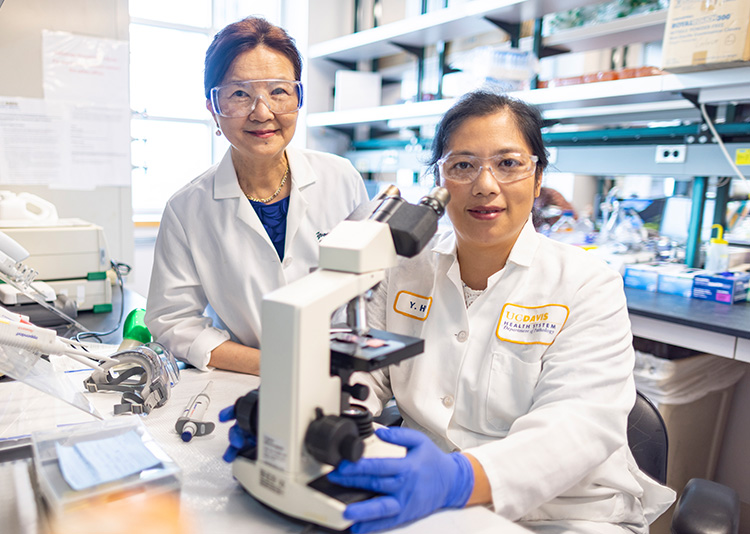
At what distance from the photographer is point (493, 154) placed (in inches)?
44.4

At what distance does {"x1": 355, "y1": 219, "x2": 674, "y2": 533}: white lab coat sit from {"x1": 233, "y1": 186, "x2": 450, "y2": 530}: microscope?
26 cm

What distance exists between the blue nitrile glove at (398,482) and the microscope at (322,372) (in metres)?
0.02

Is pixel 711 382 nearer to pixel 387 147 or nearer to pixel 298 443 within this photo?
pixel 298 443

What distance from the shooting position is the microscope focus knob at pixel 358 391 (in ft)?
2.61

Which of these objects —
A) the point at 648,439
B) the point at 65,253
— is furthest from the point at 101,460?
the point at 65,253

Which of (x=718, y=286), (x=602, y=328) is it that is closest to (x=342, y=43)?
(x=718, y=286)

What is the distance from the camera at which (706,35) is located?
195 centimetres

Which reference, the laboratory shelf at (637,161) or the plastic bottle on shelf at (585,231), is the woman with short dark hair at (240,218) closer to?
the laboratory shelf at (637,161)

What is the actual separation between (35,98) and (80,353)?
234cm

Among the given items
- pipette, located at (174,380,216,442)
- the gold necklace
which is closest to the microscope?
pipette, located at (174,380,216,442)

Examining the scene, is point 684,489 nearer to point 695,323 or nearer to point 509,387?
point 509,387

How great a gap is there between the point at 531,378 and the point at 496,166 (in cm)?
42

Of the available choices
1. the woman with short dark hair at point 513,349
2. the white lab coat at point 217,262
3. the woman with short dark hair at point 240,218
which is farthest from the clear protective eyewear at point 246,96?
the woman with short dark hair at point 513,349

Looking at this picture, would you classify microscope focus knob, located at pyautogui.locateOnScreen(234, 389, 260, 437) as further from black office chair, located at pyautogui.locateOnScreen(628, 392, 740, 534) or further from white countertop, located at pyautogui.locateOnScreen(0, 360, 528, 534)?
black office chair, located at pyautogui.locateOnScreen(628, 392, 740, 534)
